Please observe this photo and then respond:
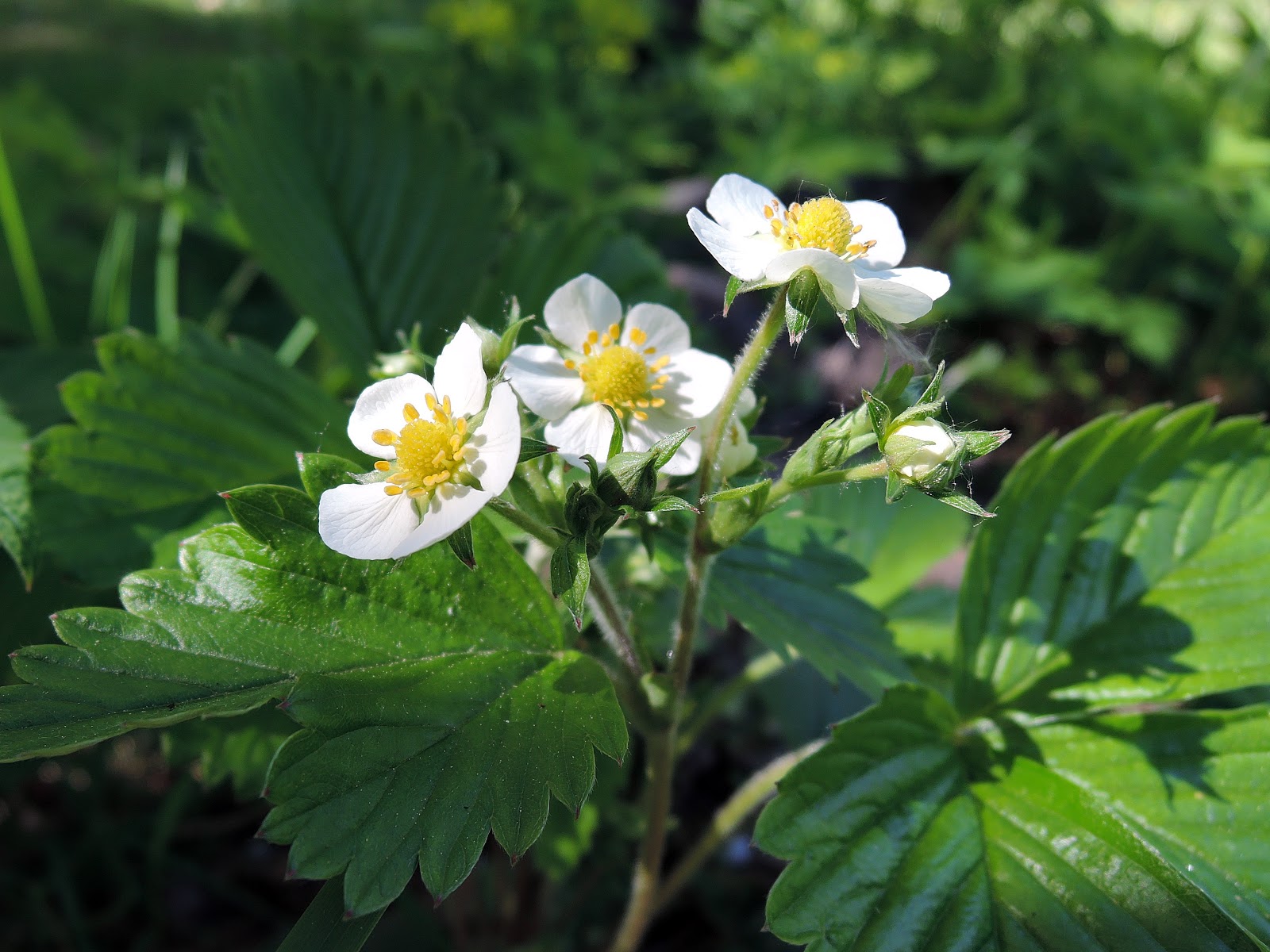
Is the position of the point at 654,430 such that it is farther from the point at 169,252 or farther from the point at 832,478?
the point at 169,252

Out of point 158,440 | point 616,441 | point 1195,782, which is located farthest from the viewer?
point 158,440

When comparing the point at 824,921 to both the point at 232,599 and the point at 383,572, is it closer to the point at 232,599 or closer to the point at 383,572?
the point at 383,572

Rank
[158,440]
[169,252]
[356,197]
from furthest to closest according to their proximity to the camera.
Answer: [169,252], [356,197], [158,440]

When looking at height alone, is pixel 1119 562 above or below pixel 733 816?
above

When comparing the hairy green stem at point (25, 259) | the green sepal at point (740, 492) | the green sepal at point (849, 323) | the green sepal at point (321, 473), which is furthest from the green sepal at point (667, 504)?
the hairy green stem at point (25, 259)

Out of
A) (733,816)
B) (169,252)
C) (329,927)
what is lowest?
(733,816)

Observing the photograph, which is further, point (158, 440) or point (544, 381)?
point (158, 440)

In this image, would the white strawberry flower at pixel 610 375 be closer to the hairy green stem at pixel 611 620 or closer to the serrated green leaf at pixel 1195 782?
the hairy green stem at pixel 611 620

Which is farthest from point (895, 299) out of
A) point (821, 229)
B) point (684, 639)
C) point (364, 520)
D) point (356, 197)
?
point (356, 197)
